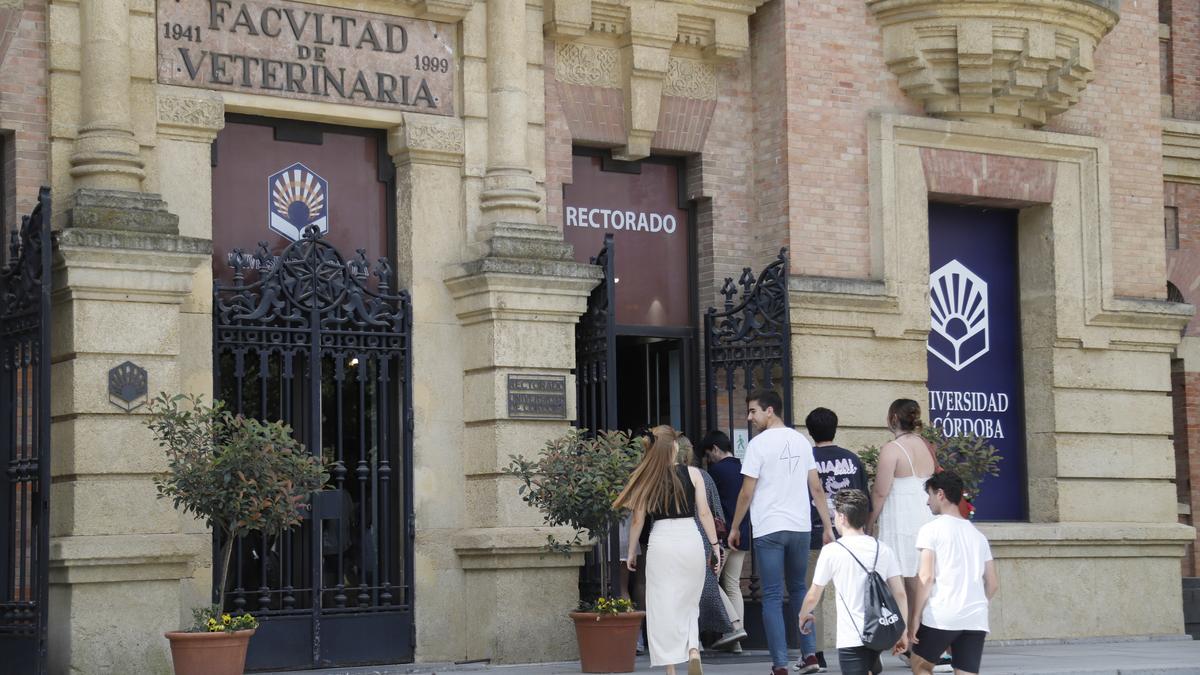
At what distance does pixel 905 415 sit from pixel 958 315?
5118 mm

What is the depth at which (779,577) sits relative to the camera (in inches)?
527

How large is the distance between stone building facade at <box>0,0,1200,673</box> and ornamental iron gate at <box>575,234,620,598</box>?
27 cm

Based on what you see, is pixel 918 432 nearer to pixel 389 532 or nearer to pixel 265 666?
pixel 389 532

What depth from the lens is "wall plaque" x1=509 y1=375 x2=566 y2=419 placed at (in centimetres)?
1539

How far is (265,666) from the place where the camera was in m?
14.4

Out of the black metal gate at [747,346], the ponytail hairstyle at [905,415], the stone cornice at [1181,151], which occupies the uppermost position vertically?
the stone cornice at [1181,151]

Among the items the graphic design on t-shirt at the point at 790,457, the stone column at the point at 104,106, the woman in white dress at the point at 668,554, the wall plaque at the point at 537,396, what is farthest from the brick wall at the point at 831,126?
the stone column at the point at 104,106

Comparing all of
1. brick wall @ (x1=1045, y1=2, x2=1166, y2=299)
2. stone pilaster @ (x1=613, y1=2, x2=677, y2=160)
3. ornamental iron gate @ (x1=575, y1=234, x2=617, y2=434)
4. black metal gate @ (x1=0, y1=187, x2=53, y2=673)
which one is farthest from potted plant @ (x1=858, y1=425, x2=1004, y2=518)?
black metal gate @ (x1=0, y1=187, x2=53, y2=673)

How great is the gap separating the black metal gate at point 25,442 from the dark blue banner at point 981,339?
872cm

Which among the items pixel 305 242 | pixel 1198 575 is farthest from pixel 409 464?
pixel 1198 575

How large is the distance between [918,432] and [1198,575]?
7.95 m

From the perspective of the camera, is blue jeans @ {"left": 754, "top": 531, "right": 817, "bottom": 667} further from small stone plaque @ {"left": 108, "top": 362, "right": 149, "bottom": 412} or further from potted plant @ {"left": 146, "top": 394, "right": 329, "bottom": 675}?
small stone plaque @ {"left": 108, "top": 362, "right": 149, "bottom": 412}

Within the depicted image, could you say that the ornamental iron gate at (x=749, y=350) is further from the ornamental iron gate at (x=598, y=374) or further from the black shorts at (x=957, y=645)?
the black shorts at (x=957, y=645)

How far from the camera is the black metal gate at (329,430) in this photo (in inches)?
572
